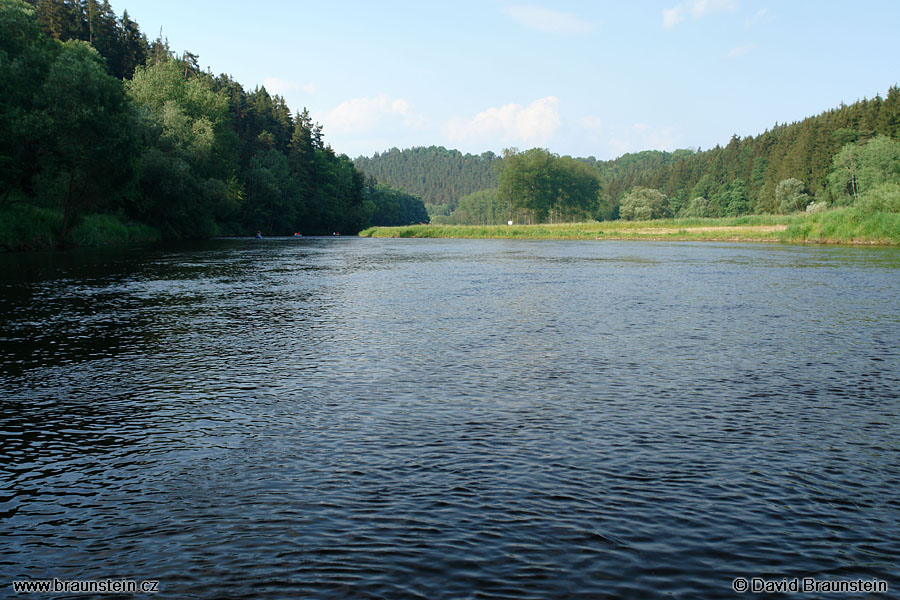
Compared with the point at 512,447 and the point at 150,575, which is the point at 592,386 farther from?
the point at 150,575

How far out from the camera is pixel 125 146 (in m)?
58.8

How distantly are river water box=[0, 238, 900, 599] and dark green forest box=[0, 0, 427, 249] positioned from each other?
3839cm

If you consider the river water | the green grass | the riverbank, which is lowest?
the river water

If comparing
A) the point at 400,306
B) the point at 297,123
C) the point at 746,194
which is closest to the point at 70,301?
the point at 400,306

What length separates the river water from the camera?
666cm

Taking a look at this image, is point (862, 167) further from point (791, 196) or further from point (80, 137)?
point (80, 137)

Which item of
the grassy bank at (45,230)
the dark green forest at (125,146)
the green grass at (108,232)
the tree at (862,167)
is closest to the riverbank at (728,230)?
the dark green forest at (125,146)

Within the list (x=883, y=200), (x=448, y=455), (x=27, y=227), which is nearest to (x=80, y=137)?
(x=27, y=227)

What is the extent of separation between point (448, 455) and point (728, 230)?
107 metres

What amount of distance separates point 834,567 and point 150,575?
22.4 ft

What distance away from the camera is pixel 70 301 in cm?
2680

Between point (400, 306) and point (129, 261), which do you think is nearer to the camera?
point (400, 306)

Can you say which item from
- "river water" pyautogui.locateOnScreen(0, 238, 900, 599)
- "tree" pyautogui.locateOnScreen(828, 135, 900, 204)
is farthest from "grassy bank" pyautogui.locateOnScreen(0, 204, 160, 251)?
"tree" pyautogui.locateOnScreen(828, 135, 900, 204)

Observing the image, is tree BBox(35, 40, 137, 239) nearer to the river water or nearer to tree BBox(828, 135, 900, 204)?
the river water
